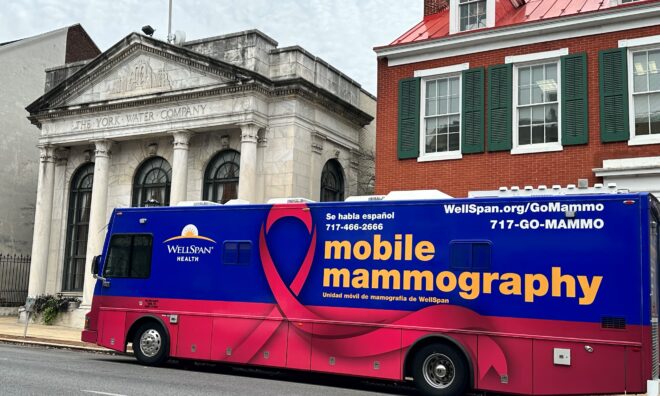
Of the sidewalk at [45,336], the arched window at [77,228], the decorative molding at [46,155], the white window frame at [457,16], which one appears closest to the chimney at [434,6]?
the white window frame at [457,16]

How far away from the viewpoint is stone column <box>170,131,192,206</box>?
22719mm

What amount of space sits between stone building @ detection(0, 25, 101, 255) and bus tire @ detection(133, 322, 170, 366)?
18598 mm

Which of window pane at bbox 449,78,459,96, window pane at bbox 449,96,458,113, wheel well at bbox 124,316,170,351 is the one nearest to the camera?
wheel well at bbox 124,316,170,351

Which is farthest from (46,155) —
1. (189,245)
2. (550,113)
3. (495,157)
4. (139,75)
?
(550,113)

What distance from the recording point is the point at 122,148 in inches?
1006

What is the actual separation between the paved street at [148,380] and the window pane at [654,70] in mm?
8701

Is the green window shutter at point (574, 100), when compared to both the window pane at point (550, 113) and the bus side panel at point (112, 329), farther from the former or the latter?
the bus side panel at point (112, 329)

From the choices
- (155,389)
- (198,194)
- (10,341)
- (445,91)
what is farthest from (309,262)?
(198,194)

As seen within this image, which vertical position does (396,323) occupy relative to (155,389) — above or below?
above

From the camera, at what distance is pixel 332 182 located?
977 inches

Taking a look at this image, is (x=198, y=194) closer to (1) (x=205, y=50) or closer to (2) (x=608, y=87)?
(1) (x=205, y=50)

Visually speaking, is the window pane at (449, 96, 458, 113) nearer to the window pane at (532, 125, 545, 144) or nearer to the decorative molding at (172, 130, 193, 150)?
the window pane at (532, 125, 545, 144)

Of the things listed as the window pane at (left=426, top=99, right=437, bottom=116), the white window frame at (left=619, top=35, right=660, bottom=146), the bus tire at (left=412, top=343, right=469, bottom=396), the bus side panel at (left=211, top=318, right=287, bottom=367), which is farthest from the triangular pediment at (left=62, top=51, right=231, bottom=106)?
the bus tire at (left=412, top=343, right=469, bottom=396)

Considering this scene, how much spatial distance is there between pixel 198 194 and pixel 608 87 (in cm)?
1364
